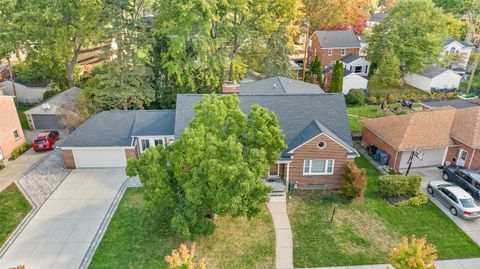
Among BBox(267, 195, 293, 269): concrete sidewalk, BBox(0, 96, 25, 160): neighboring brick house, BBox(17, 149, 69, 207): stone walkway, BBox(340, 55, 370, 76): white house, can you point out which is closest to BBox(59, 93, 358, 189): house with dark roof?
BBox(17, 149, 69, 207): stone walkway

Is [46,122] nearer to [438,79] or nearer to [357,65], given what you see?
[357,65]

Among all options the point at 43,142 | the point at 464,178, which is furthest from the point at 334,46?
the point at 43,142

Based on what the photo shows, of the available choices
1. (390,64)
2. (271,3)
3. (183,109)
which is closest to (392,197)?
(183,109)

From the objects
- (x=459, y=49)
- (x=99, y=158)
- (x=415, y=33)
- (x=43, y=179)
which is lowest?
(x=43, y=179)

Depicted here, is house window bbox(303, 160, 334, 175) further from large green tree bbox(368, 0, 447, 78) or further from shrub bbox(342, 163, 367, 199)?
large green tree bbox(368, 0, 447, 78)

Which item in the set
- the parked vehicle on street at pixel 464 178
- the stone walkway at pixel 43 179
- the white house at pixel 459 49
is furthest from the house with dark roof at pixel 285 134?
the white house at pixel 459 49

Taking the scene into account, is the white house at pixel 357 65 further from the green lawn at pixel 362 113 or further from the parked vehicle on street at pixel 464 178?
the parked vehicle on street at pixel 464 178
